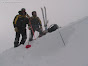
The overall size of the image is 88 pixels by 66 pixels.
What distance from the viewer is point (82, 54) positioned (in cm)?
342

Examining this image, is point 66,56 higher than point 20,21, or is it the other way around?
point 20,21

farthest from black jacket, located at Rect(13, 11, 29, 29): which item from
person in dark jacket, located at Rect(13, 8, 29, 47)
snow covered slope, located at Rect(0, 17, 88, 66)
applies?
snow covered slope, located at Rect(0, 17, 88, 66)

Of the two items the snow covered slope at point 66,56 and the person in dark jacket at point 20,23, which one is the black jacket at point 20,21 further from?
the snow covered slope at point 66,56

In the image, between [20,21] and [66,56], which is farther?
[20,21]

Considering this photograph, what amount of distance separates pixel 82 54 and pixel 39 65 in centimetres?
129

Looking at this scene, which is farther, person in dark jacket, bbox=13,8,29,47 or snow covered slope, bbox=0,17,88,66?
person in dark jacket, bbox=13,8,29,47

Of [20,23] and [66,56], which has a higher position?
[20,23]

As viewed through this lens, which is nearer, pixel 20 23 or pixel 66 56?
pixel 66 56

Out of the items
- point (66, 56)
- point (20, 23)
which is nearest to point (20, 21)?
point (20, 23)

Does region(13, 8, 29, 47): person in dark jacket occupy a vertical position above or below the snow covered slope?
above

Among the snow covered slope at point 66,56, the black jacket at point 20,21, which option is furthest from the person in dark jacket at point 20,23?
the snow covered slope at point 66,56

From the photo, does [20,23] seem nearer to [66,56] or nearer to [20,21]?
[20,21]

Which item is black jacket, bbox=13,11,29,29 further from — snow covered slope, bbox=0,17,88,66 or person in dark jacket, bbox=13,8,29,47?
snow covered slope, bbox=0,17,88,66

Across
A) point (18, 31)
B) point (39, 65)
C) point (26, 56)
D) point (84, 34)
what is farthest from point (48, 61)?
point (18, 31)
